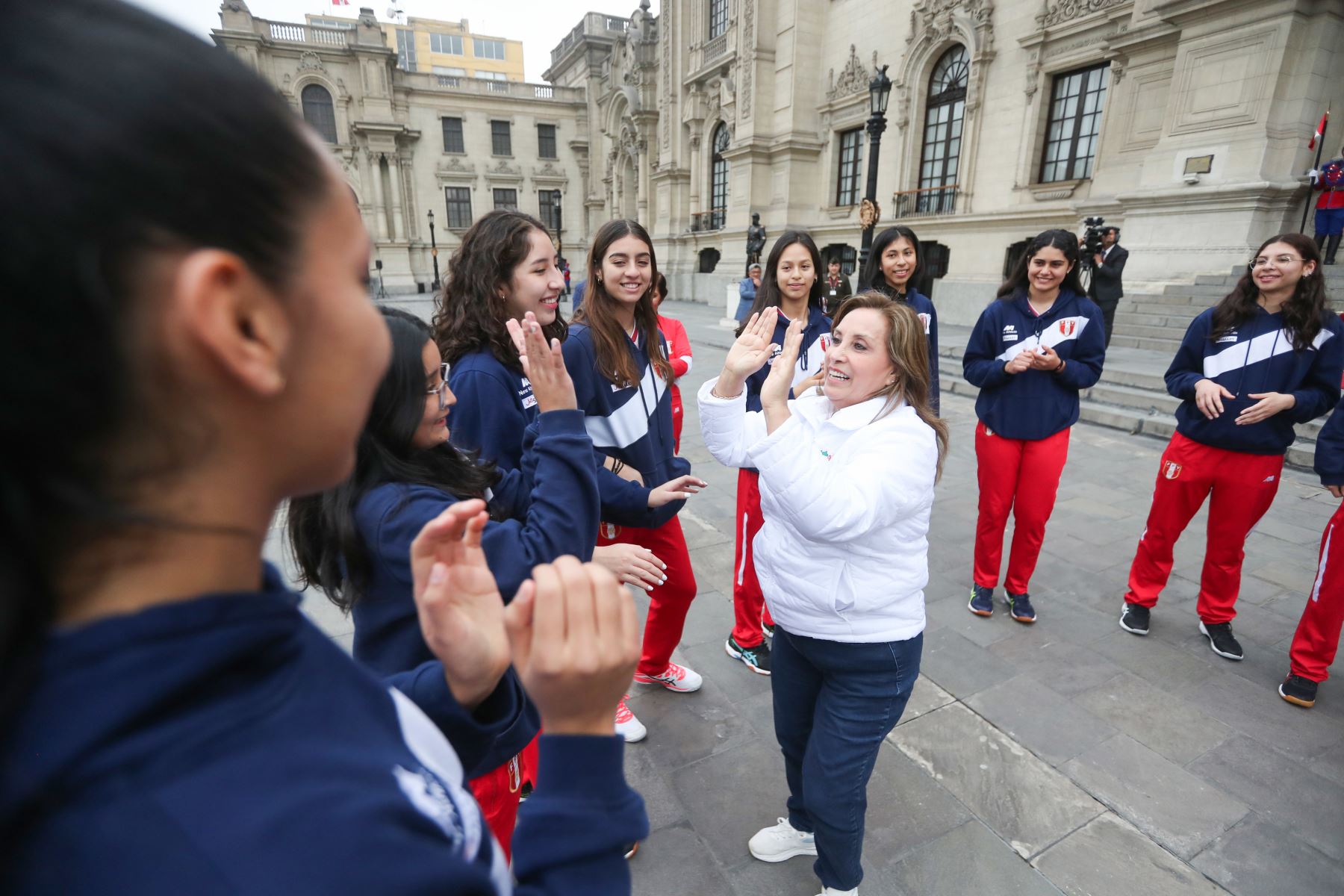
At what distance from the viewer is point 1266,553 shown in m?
4.48

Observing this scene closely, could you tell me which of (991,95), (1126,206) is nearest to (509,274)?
(1126,206)

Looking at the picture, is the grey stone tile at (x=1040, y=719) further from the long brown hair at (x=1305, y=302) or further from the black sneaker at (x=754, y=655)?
the long brown hair at (x=1305, y=302)

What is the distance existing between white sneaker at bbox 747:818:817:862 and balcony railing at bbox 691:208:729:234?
25002mm

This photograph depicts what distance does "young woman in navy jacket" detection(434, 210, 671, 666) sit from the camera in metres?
2.17

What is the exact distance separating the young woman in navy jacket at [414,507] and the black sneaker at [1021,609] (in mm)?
3001

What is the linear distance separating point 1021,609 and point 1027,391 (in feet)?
→ 3.94

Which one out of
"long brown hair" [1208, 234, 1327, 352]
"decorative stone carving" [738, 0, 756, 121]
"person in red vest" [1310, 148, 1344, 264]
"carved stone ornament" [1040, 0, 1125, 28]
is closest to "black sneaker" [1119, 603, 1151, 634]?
"long brown hair" [1208, 234, 1327, 352]

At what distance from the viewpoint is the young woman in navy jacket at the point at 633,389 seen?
257 cm

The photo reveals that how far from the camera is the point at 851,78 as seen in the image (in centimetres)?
1861

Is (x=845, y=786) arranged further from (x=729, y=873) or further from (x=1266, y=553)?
(x=1266, y=553)

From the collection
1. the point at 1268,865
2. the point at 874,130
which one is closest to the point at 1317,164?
the point at 874,130

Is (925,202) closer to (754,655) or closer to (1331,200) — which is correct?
(1331,200)

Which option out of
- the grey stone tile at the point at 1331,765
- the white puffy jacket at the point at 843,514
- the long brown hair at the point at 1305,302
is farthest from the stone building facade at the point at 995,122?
the white puffy jacket at the point at 843,514

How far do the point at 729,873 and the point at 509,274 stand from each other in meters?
2.19
